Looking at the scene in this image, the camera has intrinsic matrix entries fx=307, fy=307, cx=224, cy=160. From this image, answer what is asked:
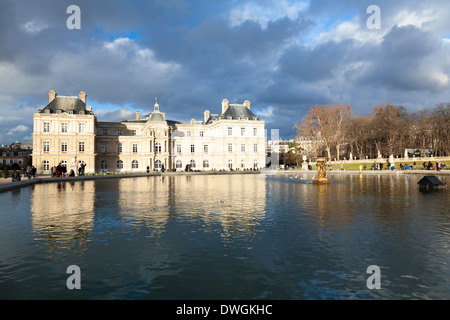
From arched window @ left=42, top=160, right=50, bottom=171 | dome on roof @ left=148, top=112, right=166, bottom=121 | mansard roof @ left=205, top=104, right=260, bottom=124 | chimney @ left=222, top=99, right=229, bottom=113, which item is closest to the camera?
arched window @ left=42, top=160, right=50, bottom=171

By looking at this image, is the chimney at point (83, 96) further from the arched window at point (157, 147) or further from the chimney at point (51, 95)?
the arched window at point (157, 147)

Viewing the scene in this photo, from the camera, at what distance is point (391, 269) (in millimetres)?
6086

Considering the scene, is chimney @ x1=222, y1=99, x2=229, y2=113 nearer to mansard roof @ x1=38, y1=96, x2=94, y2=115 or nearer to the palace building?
the palace building

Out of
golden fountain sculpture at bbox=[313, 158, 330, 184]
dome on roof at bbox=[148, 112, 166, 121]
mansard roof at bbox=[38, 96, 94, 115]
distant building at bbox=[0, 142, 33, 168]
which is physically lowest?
golden fountain sculpture at bbox=[313, 158, 330, 184]

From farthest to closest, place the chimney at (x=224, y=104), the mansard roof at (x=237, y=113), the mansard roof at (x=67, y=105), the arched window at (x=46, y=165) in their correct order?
the chimney at (x=224, y=104) < the mansard roof at (x=237, y=113) < the mansard roof at (x=67, y=105) < the arched window at (x=46, y=165)

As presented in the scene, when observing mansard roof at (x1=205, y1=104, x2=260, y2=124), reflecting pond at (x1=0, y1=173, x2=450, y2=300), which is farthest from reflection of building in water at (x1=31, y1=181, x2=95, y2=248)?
mansard roof at (x1=205, y1=104, x2=260, y2=124)

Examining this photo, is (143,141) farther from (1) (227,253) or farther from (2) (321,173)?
(1) (227,253)

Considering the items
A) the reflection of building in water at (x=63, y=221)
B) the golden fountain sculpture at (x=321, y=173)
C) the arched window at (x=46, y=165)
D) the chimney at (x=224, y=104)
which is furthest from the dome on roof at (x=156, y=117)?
the reflection of building in water at (x=63, y=221)

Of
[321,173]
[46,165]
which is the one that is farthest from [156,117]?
[321,173]

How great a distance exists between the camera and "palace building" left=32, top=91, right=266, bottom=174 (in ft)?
192

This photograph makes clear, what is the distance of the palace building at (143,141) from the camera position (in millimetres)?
58531

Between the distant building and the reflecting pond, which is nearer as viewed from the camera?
the reflecting pond

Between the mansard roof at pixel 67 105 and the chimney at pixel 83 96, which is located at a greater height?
the chimney at pixel 83 96
